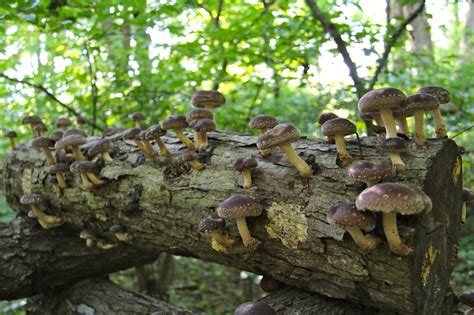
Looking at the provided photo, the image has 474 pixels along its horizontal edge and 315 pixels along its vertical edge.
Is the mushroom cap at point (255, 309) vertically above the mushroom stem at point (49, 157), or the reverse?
the mushroom stem at point (49, 157)

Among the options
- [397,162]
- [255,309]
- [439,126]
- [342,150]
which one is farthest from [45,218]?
[439,126]

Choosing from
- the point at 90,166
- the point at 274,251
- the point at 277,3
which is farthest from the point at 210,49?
the point at 274,251

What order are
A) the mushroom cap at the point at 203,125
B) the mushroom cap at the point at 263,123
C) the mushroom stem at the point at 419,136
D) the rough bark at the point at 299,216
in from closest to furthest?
the rough bark at the point at 299,216 → the mushroom stem at the point at 419,136 → the mushroom cap at the point at 263,123 → the mushroom cap at the point at 203,125

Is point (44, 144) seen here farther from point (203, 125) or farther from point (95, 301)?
point (203, 125)

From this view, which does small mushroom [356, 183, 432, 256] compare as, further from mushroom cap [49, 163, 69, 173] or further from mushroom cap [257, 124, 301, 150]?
mushroom cap [49, 163, 69, 173]

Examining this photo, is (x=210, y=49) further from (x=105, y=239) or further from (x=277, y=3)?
(x=105, y=239)

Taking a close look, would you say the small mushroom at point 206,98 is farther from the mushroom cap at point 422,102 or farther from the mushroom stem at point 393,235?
the mushroom stem at point 393,235

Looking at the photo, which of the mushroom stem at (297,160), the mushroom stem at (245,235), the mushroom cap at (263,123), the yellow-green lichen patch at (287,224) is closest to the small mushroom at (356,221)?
the yellow-green lichen patch at (287,224)
